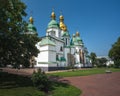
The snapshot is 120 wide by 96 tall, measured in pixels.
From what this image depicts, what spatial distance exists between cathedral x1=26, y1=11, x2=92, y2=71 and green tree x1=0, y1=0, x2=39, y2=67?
18.1 m

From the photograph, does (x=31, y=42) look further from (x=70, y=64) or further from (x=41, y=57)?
(x=70, y=64)

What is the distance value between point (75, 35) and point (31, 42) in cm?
6332

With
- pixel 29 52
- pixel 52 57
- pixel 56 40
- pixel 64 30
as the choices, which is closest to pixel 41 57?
pixel 52 57

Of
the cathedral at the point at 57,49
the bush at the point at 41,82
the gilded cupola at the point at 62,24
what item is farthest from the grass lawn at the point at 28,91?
the gilded cupola at the point at 62,24

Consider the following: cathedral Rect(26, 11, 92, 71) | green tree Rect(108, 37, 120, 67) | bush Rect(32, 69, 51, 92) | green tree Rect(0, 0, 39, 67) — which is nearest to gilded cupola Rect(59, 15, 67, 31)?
cathedral Rect(26, 11, 92, 71)

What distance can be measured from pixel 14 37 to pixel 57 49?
4004 cm

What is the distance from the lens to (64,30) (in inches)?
2771

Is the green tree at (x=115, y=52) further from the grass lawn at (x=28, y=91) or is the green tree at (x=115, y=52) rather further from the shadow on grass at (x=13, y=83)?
the grass lawn at (x=28, y=91)

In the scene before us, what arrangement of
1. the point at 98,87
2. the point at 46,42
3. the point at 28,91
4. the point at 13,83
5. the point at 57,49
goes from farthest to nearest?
the point at 57,49 → the point at 46,42 → the point at 13,83 → the point at 98,87 → the point at 28,91

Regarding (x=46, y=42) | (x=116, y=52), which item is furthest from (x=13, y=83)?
(x=116, y=52)

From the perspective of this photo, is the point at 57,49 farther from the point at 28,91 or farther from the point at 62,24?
the point at 28,91

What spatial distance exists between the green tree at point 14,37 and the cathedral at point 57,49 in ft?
59.4

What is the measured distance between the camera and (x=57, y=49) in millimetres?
57812

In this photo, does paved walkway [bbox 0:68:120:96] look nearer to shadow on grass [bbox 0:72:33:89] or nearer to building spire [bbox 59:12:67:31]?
shadow on grass [bbox 0:72:33:89]
